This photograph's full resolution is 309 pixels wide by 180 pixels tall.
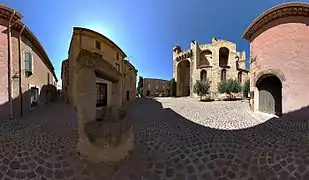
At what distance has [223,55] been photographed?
3319 cm

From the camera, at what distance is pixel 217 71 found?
93.5 ft

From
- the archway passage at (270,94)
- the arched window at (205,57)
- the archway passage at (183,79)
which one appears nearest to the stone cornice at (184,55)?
the archway passage at (183,79)

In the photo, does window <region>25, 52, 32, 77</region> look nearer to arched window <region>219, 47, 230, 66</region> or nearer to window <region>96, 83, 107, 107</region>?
window <region>96, 83, 107, 107</region>

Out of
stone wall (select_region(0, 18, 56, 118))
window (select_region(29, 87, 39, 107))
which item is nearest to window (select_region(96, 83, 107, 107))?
window (select_region(29, 87, 39, 107))

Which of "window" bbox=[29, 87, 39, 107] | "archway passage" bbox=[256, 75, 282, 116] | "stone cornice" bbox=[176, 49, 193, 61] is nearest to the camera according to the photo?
"archway passage" bbox=[256, 75, 282, 116]

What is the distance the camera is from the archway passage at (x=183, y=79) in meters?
34.9

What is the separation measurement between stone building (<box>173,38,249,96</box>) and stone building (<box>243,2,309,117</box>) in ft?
53.4

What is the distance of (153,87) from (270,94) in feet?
122

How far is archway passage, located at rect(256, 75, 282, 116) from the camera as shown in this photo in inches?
395

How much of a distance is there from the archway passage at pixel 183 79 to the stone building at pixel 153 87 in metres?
9.59

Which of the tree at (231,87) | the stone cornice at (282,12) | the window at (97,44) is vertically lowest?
the tree at (231,87)

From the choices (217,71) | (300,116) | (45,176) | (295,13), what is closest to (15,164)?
(45,176)

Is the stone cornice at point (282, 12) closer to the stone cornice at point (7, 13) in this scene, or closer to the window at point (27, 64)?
the stone cornice at point (7, 13)

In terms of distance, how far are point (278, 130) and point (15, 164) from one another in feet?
29.7
